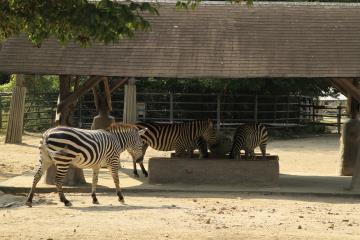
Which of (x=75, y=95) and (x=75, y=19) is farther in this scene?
(x=75, y=95)

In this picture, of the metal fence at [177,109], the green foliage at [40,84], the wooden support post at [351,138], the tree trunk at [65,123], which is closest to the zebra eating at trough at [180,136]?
the tree trunk at [65,123]

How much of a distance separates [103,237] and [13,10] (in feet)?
10.4

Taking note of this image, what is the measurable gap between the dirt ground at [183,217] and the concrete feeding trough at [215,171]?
857mm

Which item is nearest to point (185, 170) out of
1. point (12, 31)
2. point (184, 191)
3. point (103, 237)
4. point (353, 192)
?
point (184, 191)

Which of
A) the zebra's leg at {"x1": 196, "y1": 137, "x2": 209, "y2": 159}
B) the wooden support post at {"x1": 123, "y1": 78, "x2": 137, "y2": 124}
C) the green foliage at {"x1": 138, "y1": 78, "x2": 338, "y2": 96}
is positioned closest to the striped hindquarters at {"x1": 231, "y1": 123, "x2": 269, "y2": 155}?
the zebra's leg at {"x1": 196, "y1": 137, "x2": 209, "y2": 159}

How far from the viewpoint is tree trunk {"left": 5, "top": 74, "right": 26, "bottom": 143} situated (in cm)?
2211

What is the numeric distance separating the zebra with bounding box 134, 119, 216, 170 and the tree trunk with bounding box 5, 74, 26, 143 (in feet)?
26.0

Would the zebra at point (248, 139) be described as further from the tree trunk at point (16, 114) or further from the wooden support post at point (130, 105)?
the tree trunk at point (16, 114)

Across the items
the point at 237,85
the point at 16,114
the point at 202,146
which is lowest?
the point at 202,146

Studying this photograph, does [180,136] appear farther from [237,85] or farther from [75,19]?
[237,85]

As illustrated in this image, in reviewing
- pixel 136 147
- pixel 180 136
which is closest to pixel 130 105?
pixel 180 136

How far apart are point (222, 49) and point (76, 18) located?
756 cm

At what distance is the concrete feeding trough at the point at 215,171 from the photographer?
13789mm

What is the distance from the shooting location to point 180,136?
1535 cm
